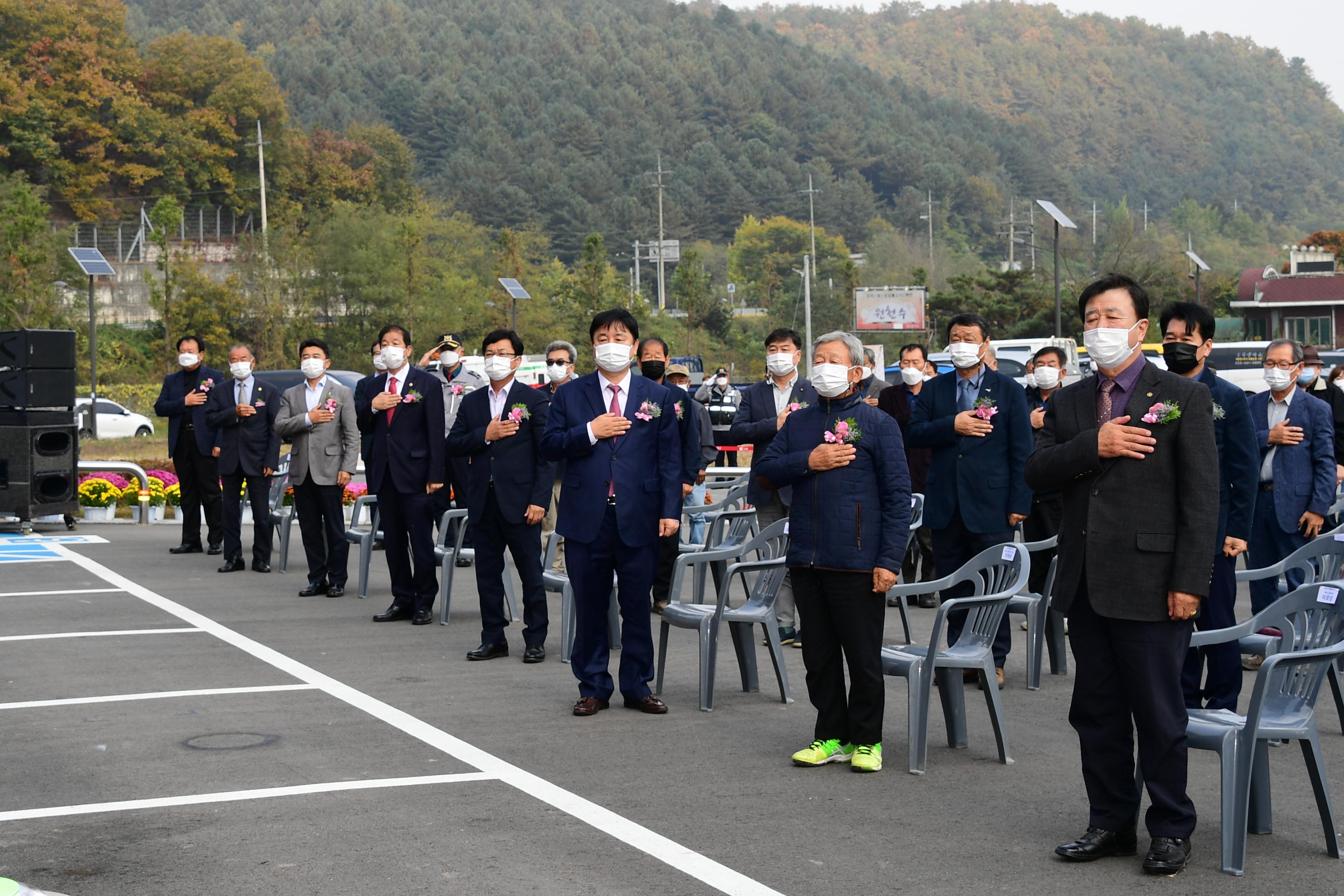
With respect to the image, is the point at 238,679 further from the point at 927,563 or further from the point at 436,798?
the point at 927,563

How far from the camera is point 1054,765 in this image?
6.79m

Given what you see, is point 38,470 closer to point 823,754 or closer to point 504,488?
point 504,488

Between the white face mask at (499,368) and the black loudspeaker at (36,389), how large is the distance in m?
9.77

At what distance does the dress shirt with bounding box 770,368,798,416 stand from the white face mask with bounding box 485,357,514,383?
198cm

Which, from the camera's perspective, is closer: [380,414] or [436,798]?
[436,798]

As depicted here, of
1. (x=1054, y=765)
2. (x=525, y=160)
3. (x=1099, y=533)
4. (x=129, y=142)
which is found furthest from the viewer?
(x=525, y=160)

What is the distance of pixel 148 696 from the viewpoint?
27.6 feet

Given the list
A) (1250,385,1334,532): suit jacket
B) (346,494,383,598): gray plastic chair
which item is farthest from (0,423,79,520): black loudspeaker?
(1250,385,1334,532): suit jacket

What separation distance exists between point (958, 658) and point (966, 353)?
7.62 ft

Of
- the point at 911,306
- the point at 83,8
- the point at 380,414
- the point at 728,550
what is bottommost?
the point at 728,550

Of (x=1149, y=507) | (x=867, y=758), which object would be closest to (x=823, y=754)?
(x=867, y=758)

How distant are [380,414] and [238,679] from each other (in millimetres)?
3009

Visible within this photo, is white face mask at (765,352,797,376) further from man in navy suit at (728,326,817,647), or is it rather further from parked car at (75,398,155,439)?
parked car at (75,398,155,439)

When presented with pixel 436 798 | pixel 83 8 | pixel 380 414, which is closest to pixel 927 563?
pixel 380 414
